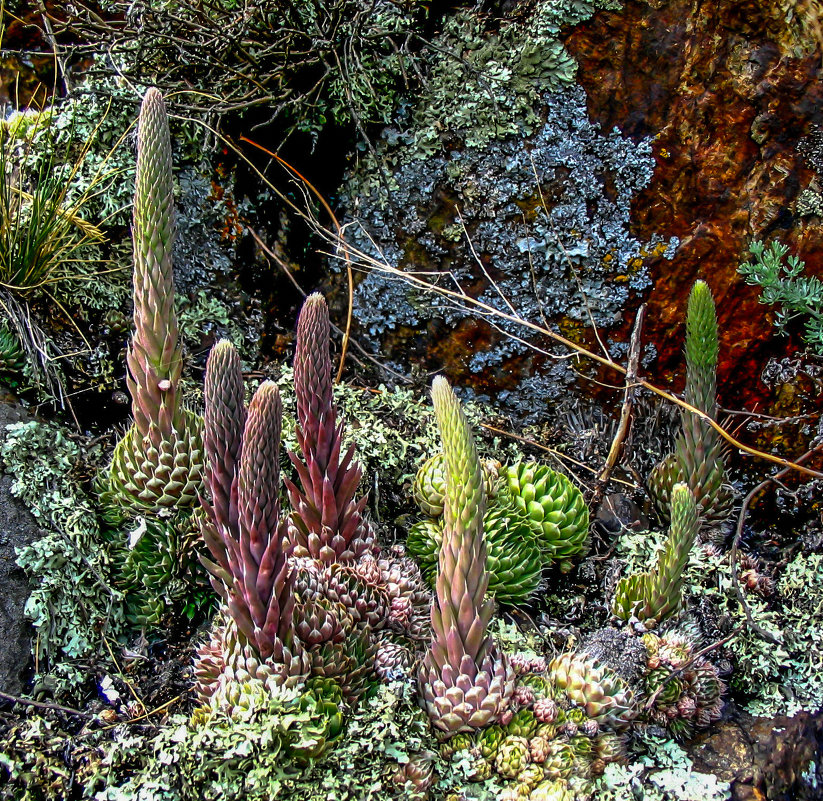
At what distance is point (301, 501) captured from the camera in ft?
6.71

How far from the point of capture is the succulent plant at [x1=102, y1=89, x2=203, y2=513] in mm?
1971

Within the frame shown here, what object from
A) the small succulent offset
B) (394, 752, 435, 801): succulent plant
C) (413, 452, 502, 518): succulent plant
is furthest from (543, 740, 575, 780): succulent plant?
the small succulent offset

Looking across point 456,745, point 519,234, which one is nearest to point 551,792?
point 456,745

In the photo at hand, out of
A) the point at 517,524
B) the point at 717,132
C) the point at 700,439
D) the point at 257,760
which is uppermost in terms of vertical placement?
the point at 717,132

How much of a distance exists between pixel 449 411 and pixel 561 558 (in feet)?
3.98

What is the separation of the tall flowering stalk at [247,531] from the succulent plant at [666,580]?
109 cm

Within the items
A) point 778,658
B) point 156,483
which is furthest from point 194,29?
point 778,658

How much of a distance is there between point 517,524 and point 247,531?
42.2 inches

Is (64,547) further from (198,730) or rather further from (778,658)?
(778,658)

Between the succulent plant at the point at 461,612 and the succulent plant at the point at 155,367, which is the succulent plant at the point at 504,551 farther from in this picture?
the succulent plant at the point at 155,367

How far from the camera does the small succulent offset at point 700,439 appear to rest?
232 cm

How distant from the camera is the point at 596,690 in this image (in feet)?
6.39

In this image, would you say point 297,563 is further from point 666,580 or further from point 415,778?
point 666,580

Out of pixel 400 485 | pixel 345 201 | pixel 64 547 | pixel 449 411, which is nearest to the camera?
pixel 449 411
